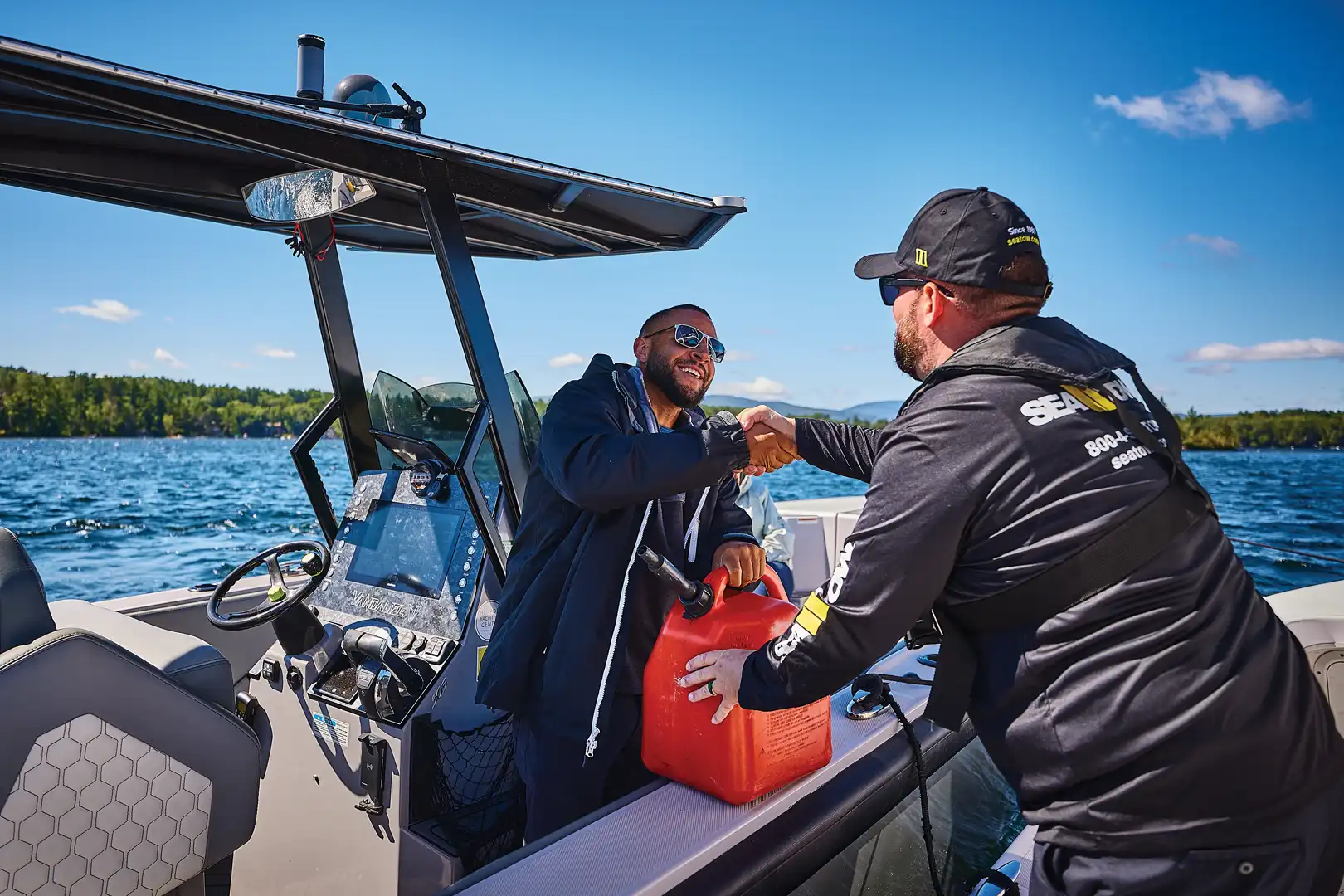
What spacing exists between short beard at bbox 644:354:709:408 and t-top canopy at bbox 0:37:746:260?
492 mm

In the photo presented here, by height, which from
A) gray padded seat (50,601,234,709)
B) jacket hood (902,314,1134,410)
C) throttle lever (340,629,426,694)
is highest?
jacket hood (902,314,1134,410)

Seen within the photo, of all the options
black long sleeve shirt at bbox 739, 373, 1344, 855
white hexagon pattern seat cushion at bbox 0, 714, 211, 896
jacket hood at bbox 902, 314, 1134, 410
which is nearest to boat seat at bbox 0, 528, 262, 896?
white hexagon pattern seat cushion at bbox 0, 714, 211, 896

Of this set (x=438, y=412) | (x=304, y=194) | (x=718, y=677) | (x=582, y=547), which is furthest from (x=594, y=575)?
(x=304, y=194)

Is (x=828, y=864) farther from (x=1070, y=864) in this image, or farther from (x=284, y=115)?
(x=284, y=115)

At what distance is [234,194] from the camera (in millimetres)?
2717

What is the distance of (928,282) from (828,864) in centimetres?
111

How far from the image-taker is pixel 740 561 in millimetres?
1846

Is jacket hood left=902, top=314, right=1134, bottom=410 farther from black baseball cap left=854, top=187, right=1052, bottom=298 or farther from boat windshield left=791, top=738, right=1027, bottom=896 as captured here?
boat windshield left=791, top=738, right=1027, bottom=896

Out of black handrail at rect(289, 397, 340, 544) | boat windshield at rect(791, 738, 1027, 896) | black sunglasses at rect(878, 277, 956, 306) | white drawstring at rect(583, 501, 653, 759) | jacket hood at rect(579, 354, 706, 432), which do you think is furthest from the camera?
black handrail at rect(289, 397, 340, 544)

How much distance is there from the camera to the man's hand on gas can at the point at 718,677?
4.74ft

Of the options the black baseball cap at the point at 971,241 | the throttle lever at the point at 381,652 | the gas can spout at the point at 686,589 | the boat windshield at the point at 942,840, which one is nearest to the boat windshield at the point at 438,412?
the throttle lever at the point at 381,652

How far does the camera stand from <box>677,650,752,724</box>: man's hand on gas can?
1.44 metres

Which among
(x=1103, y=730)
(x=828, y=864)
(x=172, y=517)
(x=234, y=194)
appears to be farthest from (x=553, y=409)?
(x=172, y=517)

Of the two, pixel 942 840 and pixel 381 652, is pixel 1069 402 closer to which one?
pixel 942 840
